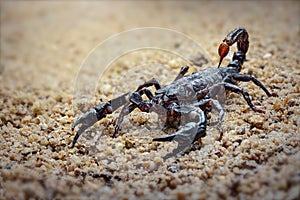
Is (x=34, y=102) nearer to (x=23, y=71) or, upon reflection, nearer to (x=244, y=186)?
(x=23, y=71)

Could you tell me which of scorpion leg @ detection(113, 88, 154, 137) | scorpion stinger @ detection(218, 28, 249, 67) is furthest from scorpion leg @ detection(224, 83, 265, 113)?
scorpion leg @ detection(113, 88, 154, 137)

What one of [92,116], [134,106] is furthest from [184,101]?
[92,116]

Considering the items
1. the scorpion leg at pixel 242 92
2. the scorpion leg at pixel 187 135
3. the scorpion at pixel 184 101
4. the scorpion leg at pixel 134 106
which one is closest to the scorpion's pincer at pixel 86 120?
the scorpion at pixel 184 101

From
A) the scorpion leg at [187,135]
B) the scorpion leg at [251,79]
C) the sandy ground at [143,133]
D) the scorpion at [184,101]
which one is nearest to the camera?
the sandy ground at [143,133]

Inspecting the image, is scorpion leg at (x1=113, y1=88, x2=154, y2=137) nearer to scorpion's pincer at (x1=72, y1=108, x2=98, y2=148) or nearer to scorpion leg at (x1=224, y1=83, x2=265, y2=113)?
scorpion's pincer at (x1=72, y1=108, x2=98, y2=148)

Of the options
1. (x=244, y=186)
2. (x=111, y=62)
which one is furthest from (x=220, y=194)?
(x=111, y=62)

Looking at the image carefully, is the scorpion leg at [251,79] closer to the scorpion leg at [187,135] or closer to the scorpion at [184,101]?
the scorpion at [184,101]

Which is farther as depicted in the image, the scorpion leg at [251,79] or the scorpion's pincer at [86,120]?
the scorpion leg at [251,79]
